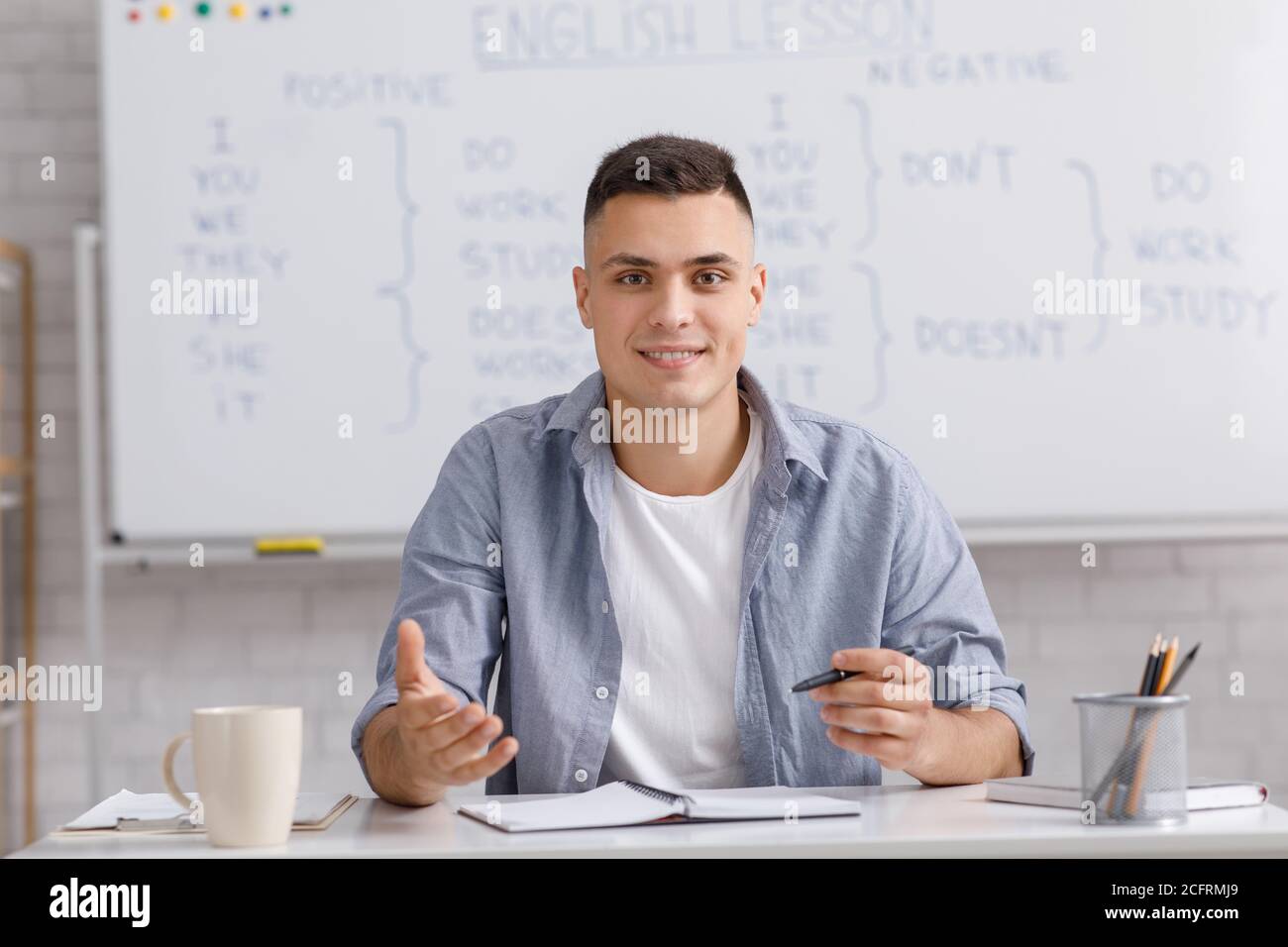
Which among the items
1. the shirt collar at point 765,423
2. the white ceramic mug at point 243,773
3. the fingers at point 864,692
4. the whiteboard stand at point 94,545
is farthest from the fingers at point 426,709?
the whiteboard stand at point 94,545

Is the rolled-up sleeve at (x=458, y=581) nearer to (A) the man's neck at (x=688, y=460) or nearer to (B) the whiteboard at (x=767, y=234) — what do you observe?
(A) the man's neck at (x=688, y=460)

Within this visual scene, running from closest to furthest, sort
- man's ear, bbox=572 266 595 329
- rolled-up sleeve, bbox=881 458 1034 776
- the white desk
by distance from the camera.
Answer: the white desk, rolled-up sleeve, bbox=881 458 1034 776, man's ear, bbox=572 266 595 329

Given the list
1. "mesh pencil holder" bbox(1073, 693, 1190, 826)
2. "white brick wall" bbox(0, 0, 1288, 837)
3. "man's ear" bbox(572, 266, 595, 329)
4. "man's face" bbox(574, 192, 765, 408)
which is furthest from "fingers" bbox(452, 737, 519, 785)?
"white brick wall" bbox(0, 0, 1288, 837)

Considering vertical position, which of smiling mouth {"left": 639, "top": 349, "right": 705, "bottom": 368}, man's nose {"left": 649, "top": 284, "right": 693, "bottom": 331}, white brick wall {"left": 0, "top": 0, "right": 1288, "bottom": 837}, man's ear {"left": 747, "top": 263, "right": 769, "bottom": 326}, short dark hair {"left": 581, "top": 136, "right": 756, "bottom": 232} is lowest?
white brick wall {"left": 0, "top": 0, "right": 1288, "bottom": 837}

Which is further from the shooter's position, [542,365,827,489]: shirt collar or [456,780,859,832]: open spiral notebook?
[542,365,827,489]: shirt collar

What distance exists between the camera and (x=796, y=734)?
145 centimetres

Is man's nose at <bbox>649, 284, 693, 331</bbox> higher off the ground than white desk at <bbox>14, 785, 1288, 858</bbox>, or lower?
higher

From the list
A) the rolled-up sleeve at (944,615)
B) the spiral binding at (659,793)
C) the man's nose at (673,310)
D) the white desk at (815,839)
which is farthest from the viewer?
the man's nose at (673,310)

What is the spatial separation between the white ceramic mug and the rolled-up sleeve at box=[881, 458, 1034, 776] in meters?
0.70

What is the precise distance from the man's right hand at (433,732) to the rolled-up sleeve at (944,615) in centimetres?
52

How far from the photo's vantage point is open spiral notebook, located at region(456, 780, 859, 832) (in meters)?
1.04

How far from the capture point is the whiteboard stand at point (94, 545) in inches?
104

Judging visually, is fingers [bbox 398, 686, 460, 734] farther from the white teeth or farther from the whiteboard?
the whiteboard

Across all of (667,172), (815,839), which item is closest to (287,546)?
(667,172)
